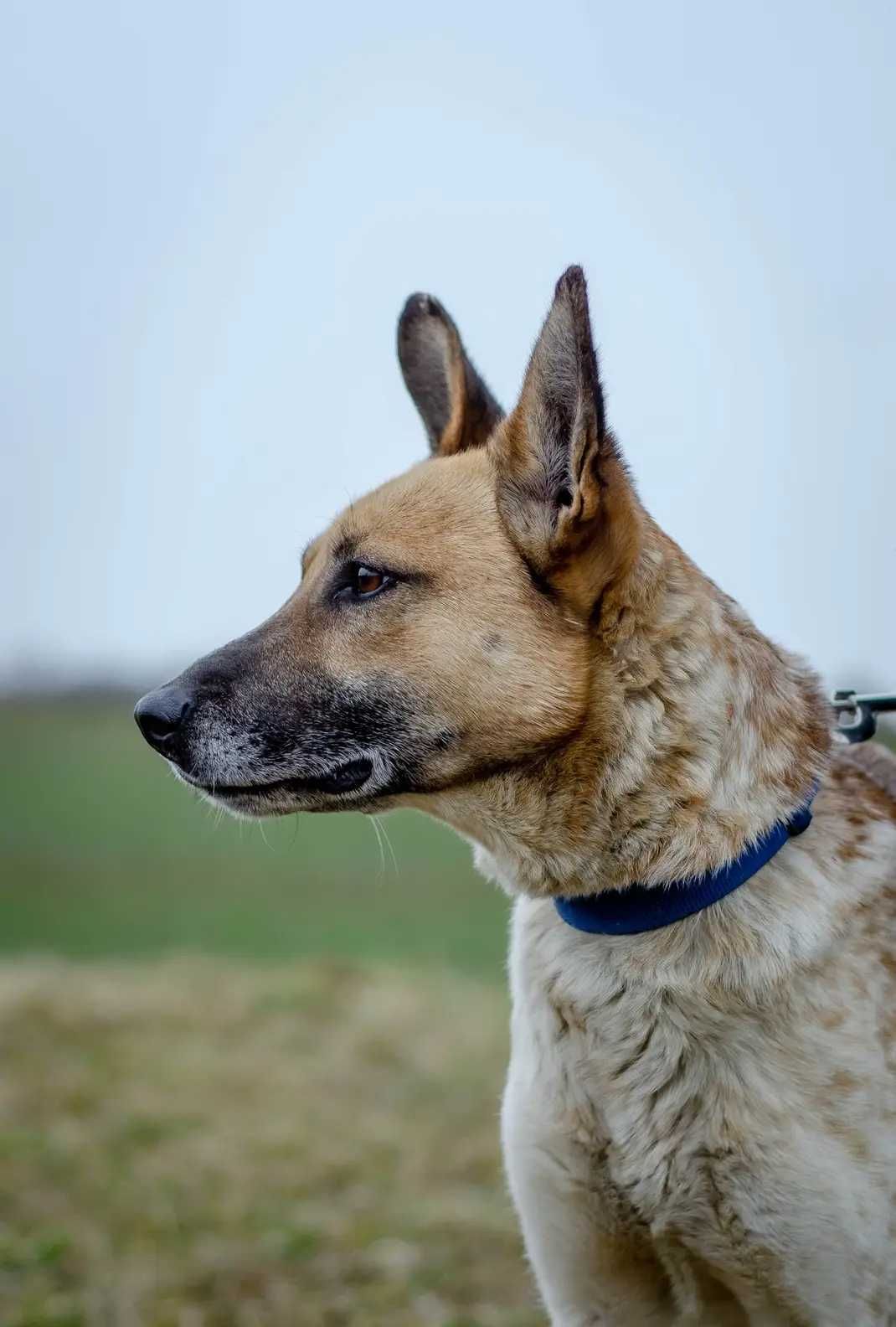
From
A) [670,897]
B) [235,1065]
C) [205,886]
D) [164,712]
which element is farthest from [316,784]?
[205,886]

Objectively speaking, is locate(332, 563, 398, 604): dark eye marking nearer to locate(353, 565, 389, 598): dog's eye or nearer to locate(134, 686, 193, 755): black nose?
locate(353, 565, 389, 598): dog's eye

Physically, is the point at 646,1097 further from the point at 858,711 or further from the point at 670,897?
the point at 858,711

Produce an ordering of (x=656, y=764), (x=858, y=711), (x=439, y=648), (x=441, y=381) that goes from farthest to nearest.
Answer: (x=441, y=381), (x=858, y=711), (x=439, y=648), (x=656, y=764)

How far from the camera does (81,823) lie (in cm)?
975

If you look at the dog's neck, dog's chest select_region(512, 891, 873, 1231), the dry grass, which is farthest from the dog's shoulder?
the dry grass

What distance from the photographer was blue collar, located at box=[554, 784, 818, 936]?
8.41ft

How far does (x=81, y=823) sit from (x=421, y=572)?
7.68m

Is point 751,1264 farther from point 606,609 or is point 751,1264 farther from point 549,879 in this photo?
point 606,609

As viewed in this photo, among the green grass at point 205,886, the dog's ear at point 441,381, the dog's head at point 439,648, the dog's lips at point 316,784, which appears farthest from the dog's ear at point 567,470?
the green grass at point 205,886

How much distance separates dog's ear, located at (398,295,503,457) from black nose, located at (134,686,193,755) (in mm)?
983

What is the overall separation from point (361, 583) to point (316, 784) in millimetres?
452

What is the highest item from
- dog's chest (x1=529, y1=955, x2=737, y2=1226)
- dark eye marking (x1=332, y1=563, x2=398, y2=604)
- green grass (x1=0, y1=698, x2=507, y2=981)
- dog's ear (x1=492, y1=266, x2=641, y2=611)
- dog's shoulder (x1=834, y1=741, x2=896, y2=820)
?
dog's ear (x1=492, y1=266, x2=641, y2=611)

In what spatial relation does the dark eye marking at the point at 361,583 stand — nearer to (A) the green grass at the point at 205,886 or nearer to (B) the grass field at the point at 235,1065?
(B) the grass field at the point at 235,1065

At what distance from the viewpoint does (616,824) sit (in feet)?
8.43
